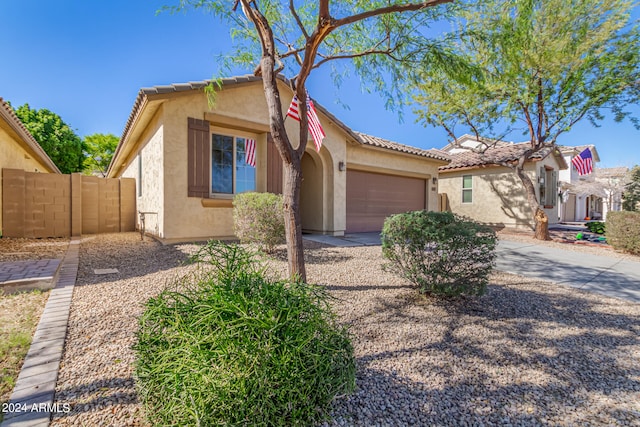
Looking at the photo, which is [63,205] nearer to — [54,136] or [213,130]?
[213,130]

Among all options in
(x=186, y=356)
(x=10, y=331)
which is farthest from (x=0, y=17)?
(x=186, y=356)

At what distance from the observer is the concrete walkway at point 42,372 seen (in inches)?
71.6

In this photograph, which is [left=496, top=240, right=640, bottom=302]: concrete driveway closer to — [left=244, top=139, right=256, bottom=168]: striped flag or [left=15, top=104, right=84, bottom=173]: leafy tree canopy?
[left=244, top=139, right=256, bottom=168]: striped flag

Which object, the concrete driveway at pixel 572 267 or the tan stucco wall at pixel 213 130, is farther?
the tan stucco wall at pixel 213 130

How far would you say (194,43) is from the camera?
6359 millimetres

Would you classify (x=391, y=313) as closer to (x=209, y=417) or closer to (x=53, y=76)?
(x=209, y=417)

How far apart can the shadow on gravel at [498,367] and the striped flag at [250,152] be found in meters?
6.29

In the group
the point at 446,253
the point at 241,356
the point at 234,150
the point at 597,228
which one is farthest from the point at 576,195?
the point at 241,356

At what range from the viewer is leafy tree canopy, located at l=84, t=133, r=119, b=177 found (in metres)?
29.1

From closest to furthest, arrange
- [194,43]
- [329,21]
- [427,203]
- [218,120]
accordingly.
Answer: [329,21], [194,43], [218,120], [427,203]

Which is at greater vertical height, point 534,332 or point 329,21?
point 329,21

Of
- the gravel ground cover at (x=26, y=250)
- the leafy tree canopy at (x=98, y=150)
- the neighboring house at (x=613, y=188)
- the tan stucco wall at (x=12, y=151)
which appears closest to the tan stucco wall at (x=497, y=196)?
the neighboring house at (x=613, y=188)

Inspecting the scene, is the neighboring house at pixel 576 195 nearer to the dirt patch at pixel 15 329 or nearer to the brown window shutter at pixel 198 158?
the brown window shutter at pixel 198 158

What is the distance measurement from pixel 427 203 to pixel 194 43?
11.7 meters
